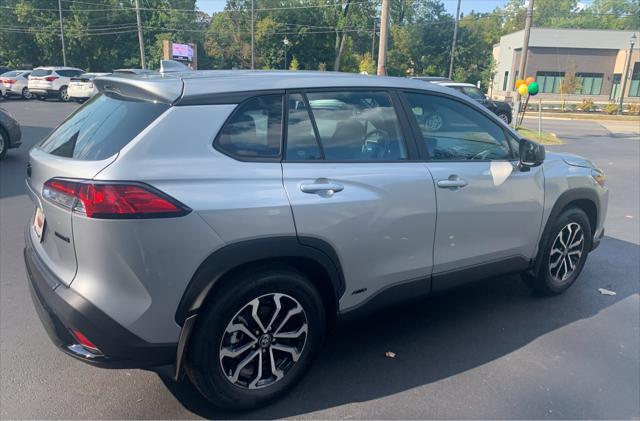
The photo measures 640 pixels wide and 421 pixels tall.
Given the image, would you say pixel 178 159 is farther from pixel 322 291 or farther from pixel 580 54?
pixel 580 54

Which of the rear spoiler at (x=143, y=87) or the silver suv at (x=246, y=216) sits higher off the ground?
the rear spoiler at (x=143, y=87)

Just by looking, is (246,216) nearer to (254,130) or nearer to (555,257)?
(254,130)

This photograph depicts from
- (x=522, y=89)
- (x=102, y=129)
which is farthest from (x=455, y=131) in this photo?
(x=522, y=89)

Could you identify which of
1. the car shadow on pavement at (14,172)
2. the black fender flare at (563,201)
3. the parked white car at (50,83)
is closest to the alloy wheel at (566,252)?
the black fender flare at (563,201)

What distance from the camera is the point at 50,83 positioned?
84.1ft

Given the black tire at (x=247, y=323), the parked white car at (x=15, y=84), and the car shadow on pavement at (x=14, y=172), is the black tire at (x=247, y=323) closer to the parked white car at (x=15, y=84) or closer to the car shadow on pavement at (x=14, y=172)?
the car shadow on pavement at (x=14, y=172)

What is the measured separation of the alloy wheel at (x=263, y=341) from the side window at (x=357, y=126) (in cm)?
91

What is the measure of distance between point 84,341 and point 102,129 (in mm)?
1060

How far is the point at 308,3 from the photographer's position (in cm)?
5862

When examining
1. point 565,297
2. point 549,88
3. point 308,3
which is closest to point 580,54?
point 549,88

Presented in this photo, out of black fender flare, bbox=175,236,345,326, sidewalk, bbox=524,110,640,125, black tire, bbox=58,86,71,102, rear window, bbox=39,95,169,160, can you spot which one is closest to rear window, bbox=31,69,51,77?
black tire, bbox=58,86,71,102

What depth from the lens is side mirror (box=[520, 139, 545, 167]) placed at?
3.65m

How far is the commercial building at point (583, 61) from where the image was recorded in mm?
50531

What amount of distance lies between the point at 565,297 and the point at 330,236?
108 inches
